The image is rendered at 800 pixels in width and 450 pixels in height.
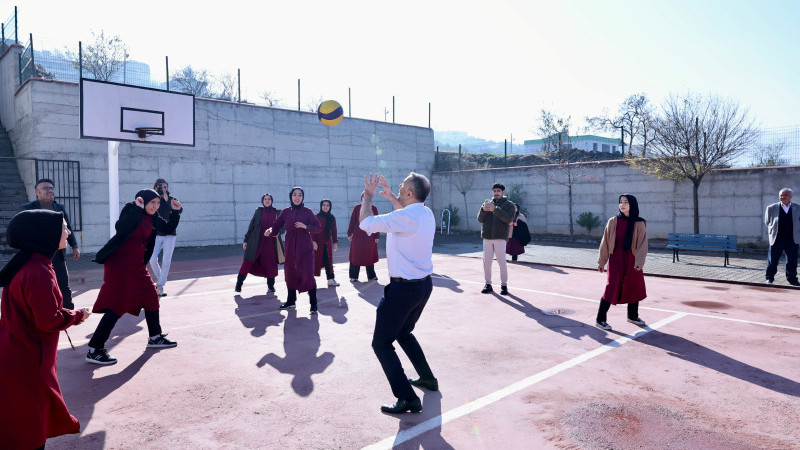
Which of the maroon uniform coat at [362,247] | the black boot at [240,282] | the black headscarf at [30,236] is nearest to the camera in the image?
the black headscarf at [30,236]

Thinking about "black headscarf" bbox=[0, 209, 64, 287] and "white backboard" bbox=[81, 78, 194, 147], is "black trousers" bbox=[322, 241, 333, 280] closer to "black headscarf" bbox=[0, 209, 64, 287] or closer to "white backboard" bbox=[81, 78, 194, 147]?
"white backboard" bbox=[81, 78, 194, 147]

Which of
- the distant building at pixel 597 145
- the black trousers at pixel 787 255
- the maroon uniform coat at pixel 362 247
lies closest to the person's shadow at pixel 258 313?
the maroon uniform coat at pixel 362 247

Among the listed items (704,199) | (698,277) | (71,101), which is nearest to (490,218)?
(698,277)

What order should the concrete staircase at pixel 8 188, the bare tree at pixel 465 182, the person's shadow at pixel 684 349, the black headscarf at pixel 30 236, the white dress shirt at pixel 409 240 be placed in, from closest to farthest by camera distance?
the black headscarf at pixel 30 236 < the white dress shirt at pixel 409 240 < the person's shadow at pixel 684 349 < the concrete staircase at pixel 8 188 < the bare tree at pixel 465 182

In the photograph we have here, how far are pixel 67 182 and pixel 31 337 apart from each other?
14.9 m

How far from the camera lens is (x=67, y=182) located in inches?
605

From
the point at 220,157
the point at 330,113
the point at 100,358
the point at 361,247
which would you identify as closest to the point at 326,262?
the point at 361,247

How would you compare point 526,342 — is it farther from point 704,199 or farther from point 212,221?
point 212,221

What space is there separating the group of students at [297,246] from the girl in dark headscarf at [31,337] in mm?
4479

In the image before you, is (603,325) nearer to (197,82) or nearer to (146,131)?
(146,131)

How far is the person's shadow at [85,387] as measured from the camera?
142 inches

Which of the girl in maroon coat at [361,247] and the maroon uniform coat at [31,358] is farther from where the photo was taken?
the girl in maroon coat at [361,247]

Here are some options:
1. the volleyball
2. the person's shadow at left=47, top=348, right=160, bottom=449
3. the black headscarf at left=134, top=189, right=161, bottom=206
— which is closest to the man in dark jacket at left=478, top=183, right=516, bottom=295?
the black headscarf at left=134, top=189, right=161, bottom=206

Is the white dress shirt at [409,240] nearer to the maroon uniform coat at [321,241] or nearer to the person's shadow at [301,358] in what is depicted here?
the person's shadow at [301,358]
